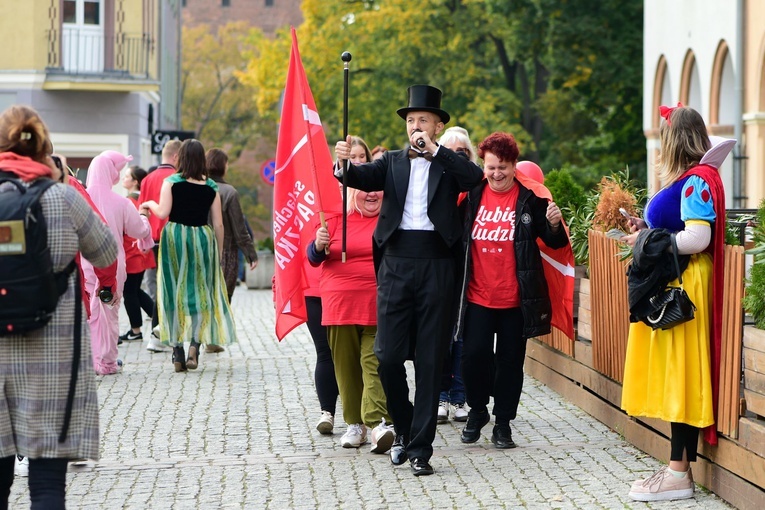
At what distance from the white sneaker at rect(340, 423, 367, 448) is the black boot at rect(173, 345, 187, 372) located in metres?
3.91

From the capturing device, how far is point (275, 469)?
7500mm

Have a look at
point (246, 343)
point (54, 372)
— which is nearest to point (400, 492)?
point (54, 372)

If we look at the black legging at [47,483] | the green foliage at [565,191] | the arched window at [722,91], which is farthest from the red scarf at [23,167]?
the arched window at [722,91]

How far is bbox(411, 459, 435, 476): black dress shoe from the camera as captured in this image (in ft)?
23.8

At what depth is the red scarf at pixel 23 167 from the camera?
5180 mm

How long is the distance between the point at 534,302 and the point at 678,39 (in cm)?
2019

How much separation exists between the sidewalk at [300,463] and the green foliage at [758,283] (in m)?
0.96

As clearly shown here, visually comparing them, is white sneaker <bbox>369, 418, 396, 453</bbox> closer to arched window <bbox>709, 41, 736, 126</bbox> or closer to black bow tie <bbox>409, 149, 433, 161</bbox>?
black bow tie <bbox>409, 149, 433, 161</bbox>

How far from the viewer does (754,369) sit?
6176 mm

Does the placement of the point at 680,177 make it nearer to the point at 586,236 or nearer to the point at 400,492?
the point at 400,492

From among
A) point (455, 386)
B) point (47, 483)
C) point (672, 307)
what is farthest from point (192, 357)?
point (47, 483)

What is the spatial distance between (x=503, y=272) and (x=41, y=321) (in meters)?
3.51

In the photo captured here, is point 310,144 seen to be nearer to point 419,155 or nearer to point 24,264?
point 419,155

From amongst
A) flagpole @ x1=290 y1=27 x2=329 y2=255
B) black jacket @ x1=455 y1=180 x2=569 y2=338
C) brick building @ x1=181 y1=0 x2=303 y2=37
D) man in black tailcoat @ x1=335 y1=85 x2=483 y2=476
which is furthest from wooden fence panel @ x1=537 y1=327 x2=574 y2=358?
brick building @ x1=181 y1=0 x2=303 y2=37
